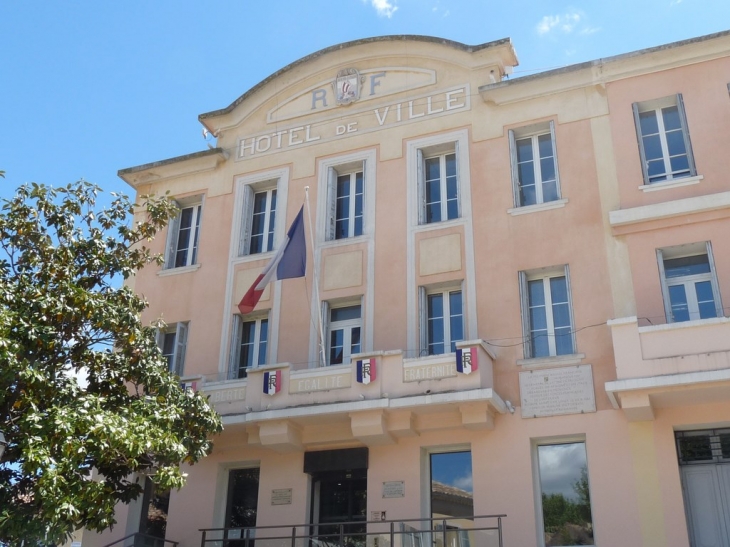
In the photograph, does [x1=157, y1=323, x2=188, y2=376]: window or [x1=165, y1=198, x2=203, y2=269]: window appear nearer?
[x1=157, y1=323, x2=188, y2=376]: window

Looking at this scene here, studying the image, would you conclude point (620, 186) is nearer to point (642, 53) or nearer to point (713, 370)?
point (642, 53)

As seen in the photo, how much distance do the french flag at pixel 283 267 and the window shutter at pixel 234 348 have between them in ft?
4.44

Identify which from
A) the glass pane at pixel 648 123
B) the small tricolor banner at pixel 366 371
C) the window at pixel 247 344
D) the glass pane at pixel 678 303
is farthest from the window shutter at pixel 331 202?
the glass pane at pixel 678 303

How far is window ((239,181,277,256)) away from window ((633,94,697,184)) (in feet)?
28.0

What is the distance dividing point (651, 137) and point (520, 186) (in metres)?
2.83

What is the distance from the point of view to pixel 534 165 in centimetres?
1897

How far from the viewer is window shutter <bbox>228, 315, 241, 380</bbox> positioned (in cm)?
1955

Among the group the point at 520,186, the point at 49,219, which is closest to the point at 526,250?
the point at 520,186

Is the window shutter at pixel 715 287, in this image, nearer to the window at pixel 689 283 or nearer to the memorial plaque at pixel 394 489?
the window at pixel 689 283

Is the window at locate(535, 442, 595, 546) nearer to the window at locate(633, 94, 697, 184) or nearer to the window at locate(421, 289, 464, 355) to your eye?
the window at locate(421, 289, 464, 355)

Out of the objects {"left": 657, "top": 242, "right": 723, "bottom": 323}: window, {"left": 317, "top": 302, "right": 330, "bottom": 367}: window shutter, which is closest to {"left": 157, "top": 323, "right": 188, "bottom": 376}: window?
{"left": 317, "top": 302, "right": 330, "bottom": 367}: window shutter

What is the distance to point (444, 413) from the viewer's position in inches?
662

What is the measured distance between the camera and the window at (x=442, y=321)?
58.7 ft

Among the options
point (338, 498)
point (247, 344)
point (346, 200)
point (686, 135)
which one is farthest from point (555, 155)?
point (338, 498)
